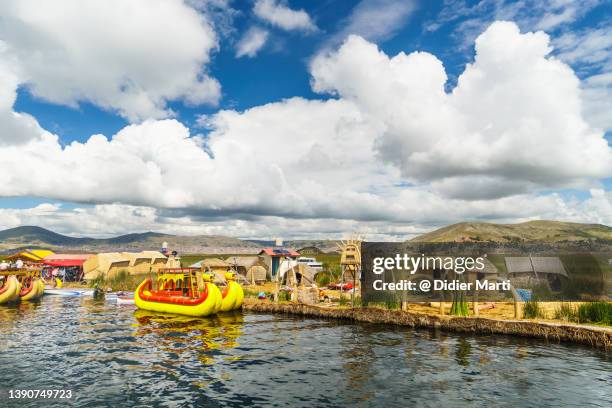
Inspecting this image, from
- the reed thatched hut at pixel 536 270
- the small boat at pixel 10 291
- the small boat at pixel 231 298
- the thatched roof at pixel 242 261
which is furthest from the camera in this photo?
the thatched roof at pixel 242 261

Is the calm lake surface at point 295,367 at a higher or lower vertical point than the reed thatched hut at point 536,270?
lower

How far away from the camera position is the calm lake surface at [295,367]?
14062 mm

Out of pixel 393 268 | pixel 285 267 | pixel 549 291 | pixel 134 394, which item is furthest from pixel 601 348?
pixel 285 267

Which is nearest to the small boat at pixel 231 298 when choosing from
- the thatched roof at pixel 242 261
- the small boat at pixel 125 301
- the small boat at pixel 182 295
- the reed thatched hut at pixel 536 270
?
the small boat at pixel 182 295

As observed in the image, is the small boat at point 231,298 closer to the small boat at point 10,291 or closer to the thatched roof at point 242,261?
the thatched roof at point 242,261

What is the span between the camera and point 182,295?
34406 millimetres

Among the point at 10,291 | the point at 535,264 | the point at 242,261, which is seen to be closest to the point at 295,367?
the point at 535,264

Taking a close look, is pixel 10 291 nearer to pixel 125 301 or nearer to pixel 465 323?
pixel 125 301

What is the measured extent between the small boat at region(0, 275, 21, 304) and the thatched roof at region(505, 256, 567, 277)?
4592 centimetres

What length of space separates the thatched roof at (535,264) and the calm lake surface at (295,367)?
9842 millimetres

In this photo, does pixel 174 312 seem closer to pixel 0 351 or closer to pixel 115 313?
pixel 115 313

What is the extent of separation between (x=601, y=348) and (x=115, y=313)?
34089 millimetres

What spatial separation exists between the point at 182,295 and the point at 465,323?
22.9 meters

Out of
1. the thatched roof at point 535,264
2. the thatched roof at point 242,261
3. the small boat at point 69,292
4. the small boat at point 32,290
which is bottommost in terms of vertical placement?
the small boat at point 69,292
